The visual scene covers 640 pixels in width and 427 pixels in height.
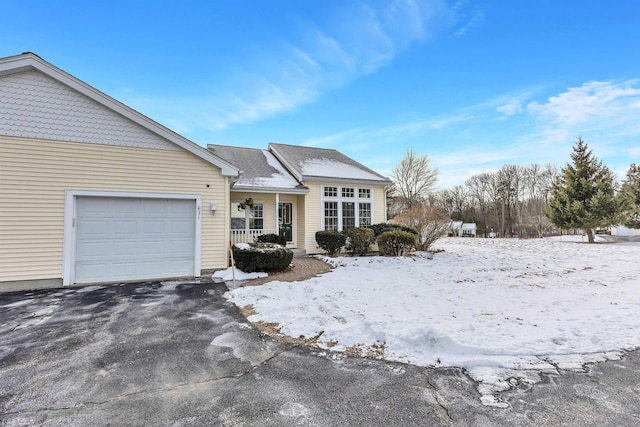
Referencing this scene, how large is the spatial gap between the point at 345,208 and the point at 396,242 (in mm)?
3408

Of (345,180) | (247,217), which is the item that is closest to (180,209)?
(247,217)

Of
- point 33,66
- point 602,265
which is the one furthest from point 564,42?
point 33,66

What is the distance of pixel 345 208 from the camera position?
45.5 ft

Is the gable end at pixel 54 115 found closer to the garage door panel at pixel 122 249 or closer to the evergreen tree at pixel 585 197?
the garage door panel at pixel 122 249

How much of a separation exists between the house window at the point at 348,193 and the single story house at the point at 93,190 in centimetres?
631

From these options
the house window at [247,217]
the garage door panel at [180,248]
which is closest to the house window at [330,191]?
the house window at [247,217]

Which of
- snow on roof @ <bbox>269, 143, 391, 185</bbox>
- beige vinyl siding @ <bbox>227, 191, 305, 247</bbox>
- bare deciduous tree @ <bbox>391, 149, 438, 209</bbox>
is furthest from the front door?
bare deciduous tree @ <bbox>391, 149, 438, 209</bbox>

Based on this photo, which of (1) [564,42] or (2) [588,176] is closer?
(1) [564,42]

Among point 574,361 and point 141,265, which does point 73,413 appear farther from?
point 141,265

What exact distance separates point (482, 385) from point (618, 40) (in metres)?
13.1

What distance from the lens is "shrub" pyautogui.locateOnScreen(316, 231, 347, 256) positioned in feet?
39.5

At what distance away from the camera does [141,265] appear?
7844mm

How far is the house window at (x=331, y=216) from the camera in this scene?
13438 mm

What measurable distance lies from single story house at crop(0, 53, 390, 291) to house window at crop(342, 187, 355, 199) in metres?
6.31
